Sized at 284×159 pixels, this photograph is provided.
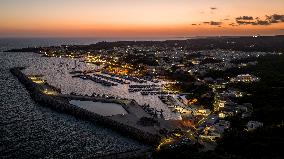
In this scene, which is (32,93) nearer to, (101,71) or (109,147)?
(109,147)

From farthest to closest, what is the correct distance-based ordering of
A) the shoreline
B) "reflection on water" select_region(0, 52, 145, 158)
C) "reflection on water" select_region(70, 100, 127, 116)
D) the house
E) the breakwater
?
"reflection on water" select_region(70, 100, 127, 116), the shoreline, the breakwater, the house, "reflection on water" select_region(0, 52, 145, 158)

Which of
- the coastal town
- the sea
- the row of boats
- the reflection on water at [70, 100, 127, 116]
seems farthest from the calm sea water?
the row of boats

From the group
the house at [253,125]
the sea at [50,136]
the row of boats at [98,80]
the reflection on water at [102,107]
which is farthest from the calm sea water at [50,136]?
the row of boats at [98,80]

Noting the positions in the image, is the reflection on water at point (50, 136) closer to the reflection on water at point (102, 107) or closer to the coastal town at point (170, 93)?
the coastal town at point (170, 93)

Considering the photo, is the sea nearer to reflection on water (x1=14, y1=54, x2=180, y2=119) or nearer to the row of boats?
reflection on water (x1=14, y1=54, x2=180, y2=119)

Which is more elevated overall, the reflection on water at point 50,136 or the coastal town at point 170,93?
the coastal town at point 170,93
